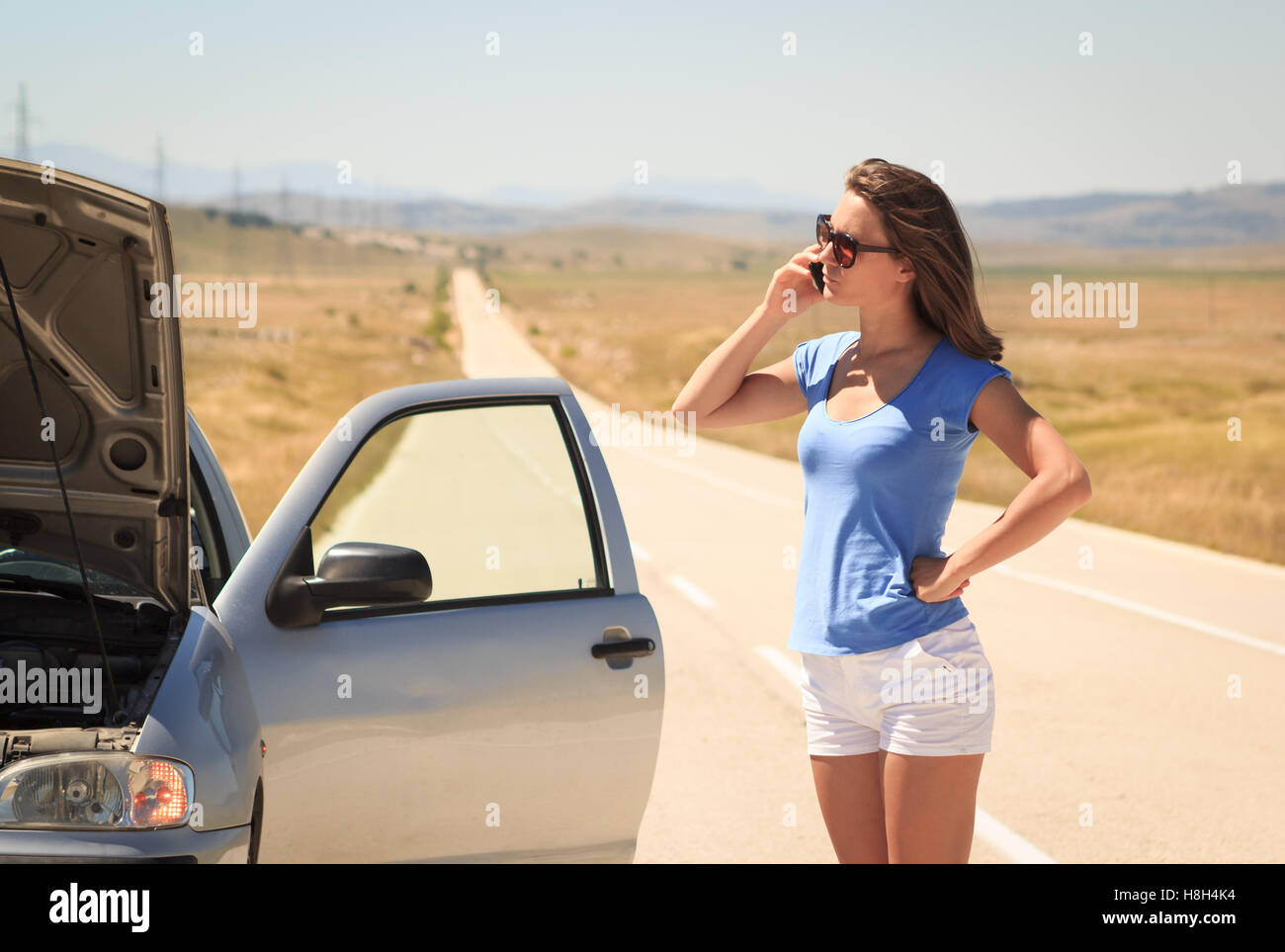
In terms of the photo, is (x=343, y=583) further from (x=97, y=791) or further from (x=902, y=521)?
(x=902, y=521)

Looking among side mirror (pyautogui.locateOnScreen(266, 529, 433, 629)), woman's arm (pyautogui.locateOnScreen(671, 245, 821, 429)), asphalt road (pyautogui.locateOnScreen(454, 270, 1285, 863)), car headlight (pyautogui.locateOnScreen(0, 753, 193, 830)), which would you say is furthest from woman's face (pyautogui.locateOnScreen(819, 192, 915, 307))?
asphalt road (pyautogui.locateOnScreen(454, 270, 1285, 863))

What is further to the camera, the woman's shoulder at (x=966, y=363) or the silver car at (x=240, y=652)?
the silver car at (x=240, y=652)

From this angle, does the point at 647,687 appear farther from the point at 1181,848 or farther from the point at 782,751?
the point at 782,751

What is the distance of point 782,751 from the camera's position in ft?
21.9

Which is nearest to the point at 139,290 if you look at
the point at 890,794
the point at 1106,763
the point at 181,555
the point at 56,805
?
the point at 181,555

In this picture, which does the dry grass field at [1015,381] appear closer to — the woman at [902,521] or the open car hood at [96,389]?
the open car hood at [96,389]

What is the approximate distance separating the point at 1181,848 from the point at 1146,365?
54.7m

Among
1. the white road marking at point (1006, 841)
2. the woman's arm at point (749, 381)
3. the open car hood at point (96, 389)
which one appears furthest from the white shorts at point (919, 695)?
the white road marking at point (1006, 841)

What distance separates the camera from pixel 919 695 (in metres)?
2.76

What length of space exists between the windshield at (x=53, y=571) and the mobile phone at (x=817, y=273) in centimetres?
212

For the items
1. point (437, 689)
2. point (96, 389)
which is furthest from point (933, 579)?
point (96, 389)

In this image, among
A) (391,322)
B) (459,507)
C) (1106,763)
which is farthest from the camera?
(391,322)

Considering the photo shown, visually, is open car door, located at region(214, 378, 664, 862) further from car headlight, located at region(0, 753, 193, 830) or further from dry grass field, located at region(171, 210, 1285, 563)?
dry grass field, located at region(171, 210, 1285, 563)

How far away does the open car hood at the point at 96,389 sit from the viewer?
3.32m
